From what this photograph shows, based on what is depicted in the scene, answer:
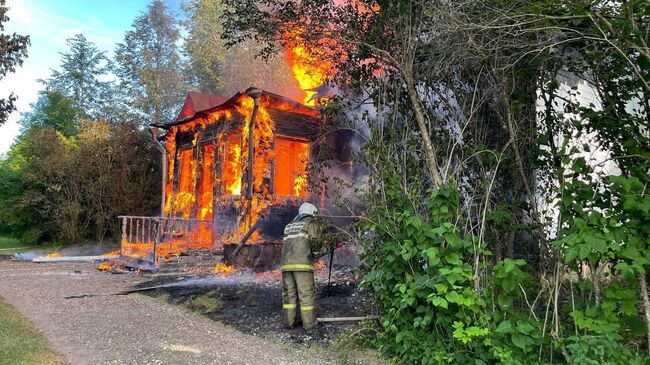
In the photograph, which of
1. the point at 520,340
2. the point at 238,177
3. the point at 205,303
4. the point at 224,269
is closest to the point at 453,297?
the point at 520,340

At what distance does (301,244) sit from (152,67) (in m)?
34.2

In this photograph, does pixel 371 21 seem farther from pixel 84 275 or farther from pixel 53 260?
pixel 53 260

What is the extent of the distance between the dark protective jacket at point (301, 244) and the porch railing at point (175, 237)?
6221mm

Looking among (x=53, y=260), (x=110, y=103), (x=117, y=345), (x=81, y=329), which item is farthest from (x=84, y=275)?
(x=110, y=103)

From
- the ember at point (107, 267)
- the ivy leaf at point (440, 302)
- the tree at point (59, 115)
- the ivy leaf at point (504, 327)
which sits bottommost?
the ember at point (107, 267)

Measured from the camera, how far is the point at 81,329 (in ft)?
19.2

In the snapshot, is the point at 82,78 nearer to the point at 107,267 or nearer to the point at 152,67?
the point at 152,67

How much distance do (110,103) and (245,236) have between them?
34235 mm

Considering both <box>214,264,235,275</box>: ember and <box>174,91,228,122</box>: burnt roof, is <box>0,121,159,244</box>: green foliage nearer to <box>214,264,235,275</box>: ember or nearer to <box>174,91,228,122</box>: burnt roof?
<box>174,91,228,122</box>: burnt roof

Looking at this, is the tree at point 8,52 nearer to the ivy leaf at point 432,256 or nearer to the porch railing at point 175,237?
the porch railing at point 175,237

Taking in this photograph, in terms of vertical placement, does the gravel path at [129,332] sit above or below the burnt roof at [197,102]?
below

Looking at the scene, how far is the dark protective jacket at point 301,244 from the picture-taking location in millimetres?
5848

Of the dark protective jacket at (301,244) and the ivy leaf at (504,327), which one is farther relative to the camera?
the dark protective jacket at (301,244)

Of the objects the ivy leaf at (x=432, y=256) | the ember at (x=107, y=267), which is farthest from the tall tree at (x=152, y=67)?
the ivy leaf at (x=432, y=256)
